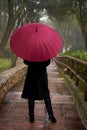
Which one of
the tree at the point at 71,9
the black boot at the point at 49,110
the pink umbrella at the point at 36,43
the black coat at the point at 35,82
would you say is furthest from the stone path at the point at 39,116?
the tree at the point at 71,9

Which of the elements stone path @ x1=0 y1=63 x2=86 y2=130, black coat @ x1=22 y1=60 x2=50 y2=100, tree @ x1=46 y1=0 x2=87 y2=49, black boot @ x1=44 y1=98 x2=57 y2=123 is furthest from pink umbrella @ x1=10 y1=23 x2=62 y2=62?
tree @ x1=46 y1=0 x2=87 y2=49

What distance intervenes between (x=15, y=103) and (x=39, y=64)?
236cm

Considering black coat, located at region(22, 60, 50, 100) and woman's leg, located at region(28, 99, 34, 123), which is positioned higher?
black coat, located at region(22, 60, 50, 100)

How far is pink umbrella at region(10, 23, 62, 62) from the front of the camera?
4613 mm

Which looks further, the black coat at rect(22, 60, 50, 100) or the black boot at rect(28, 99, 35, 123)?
the black boot at rect(28, 99, 35, 123)

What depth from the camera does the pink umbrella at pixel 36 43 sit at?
4.61 metres

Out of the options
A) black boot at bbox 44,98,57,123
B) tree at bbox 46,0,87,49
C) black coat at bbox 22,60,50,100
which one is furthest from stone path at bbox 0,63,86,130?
tree at bbox 46,0,87,49

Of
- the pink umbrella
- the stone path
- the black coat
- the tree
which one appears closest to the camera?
the pink umbrella

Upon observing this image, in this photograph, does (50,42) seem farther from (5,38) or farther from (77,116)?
(5,38)

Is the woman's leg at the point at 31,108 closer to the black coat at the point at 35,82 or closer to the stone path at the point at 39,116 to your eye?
the stone path at the point at 39,116

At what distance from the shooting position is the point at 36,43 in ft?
15.2

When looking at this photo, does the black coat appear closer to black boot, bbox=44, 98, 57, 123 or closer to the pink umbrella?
black boot, bbox=44, 98, 57, 123

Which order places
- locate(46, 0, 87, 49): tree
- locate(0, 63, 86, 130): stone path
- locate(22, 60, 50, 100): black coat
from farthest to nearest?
locate(46, 0, 87, 49): tree < locate(0, 63, 86, 130): stone path < locate(22, 60, 50, 100): black coat

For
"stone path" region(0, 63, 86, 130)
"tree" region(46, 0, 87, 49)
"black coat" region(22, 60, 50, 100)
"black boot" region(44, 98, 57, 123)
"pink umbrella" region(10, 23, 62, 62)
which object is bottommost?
"stone path" region(0, 63, 86, 130)
